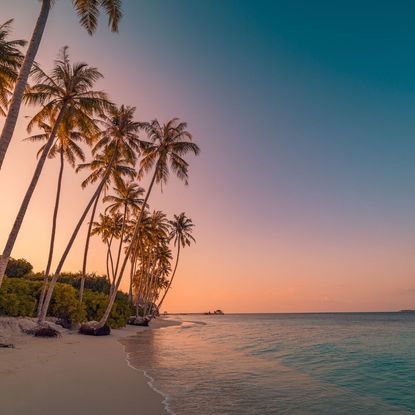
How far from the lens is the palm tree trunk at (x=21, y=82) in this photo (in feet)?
38.4

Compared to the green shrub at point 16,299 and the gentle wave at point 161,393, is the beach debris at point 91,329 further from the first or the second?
the gentle wave at point 161,393

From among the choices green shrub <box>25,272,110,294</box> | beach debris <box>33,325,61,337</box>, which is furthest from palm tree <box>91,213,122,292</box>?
beach debris <box>33,325,61,337</box>

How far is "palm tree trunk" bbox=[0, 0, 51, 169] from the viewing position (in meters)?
11.7

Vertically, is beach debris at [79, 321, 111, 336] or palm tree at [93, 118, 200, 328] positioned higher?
palm tree at [93, 118, 200, 328]

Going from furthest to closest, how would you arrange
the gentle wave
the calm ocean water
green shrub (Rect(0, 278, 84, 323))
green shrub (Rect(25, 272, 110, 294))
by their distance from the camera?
green shrub (Rect(25, 272, 110, 294)) < green shrub (Rect(0, 278, 84, 323)) < the calm ocean water < the gentle wave

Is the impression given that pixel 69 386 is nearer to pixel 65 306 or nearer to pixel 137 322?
pixel 65 306

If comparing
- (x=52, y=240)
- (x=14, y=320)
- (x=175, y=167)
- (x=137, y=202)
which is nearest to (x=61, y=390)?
(x=14, y=320)

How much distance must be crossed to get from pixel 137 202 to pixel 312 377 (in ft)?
97.2

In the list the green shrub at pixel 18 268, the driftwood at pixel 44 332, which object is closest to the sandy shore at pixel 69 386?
the driftwood at pixel 44 332

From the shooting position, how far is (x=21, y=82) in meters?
12.1

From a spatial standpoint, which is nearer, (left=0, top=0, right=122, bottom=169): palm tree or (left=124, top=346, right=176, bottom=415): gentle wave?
(left=124, top=346, right=176, bottom=415): gentle wave

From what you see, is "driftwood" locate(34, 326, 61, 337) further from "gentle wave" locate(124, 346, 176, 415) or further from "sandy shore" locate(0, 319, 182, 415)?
"gentle wave" locate(124, 346, 176, 415)

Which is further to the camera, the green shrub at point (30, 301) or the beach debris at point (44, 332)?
the green shrub at point (30, 301)

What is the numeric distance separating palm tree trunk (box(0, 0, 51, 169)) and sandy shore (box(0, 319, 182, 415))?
7.11 metres
